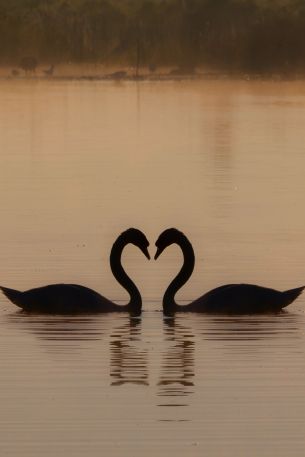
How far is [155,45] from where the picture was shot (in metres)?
82.3

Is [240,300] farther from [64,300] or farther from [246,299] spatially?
[64,300]

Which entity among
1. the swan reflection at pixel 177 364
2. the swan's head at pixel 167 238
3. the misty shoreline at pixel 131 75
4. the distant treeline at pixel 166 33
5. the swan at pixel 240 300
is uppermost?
the distant treeline at pixel 166 33

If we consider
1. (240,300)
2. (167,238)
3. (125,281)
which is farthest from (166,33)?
(240,300)

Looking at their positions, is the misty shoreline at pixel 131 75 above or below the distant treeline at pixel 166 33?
below

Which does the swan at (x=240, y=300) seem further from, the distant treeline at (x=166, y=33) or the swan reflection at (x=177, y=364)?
the distant treeline at (x=166, y=33)

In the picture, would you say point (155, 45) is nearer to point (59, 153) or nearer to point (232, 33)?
point (232, 33)

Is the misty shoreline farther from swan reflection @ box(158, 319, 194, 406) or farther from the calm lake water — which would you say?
swan reflection @ box(158, 319, 194, 406)

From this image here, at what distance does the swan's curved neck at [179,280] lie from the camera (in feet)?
56.3

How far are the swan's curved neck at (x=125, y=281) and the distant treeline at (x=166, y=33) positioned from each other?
184ft

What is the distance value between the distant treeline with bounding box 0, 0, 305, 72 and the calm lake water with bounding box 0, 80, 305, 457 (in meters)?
35.4

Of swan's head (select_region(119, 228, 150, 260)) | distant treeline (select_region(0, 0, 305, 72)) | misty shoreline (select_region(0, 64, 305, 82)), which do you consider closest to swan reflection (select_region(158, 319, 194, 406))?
swan's head (select_region(119, 228, 150, 260))

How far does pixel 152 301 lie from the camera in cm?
1786

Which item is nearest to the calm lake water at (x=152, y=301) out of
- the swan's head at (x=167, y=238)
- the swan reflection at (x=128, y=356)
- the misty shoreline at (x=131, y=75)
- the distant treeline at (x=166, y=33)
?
the swan reflection at (x=128, y=356)

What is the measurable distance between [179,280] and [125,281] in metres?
0.43
